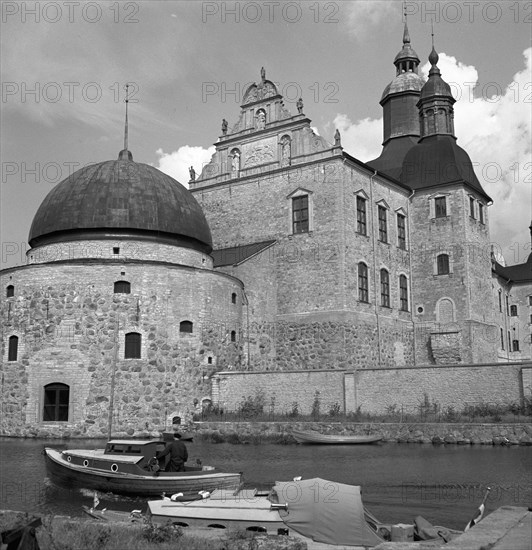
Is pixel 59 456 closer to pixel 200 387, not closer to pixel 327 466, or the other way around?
pixel 327 466

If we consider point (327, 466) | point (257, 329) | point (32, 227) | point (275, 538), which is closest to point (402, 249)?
point (257, 329)

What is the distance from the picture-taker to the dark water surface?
14.4 metres

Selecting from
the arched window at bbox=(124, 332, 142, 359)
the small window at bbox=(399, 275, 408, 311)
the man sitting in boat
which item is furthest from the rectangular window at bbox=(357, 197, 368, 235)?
the man sitting in boat

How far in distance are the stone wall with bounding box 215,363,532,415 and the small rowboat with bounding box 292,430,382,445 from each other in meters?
3.36

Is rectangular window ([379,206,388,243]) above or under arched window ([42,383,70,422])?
above

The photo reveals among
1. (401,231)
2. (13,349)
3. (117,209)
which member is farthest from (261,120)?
(13,349)

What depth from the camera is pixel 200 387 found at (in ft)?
109

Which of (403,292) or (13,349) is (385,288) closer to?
(403,292)

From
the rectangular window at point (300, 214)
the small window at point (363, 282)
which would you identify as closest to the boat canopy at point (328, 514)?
the small window at point (363, 282)

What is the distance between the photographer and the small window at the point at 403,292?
43031 mm

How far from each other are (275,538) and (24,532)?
332cm

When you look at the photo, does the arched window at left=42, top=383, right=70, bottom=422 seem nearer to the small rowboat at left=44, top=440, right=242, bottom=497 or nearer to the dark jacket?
the small rowboat at left=44, top=440, right=242, bottom=497

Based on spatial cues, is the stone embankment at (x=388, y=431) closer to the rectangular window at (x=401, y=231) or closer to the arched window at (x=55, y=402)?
the arched window at (x=55, y=402)

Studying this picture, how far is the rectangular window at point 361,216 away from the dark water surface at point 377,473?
15.9 metres
